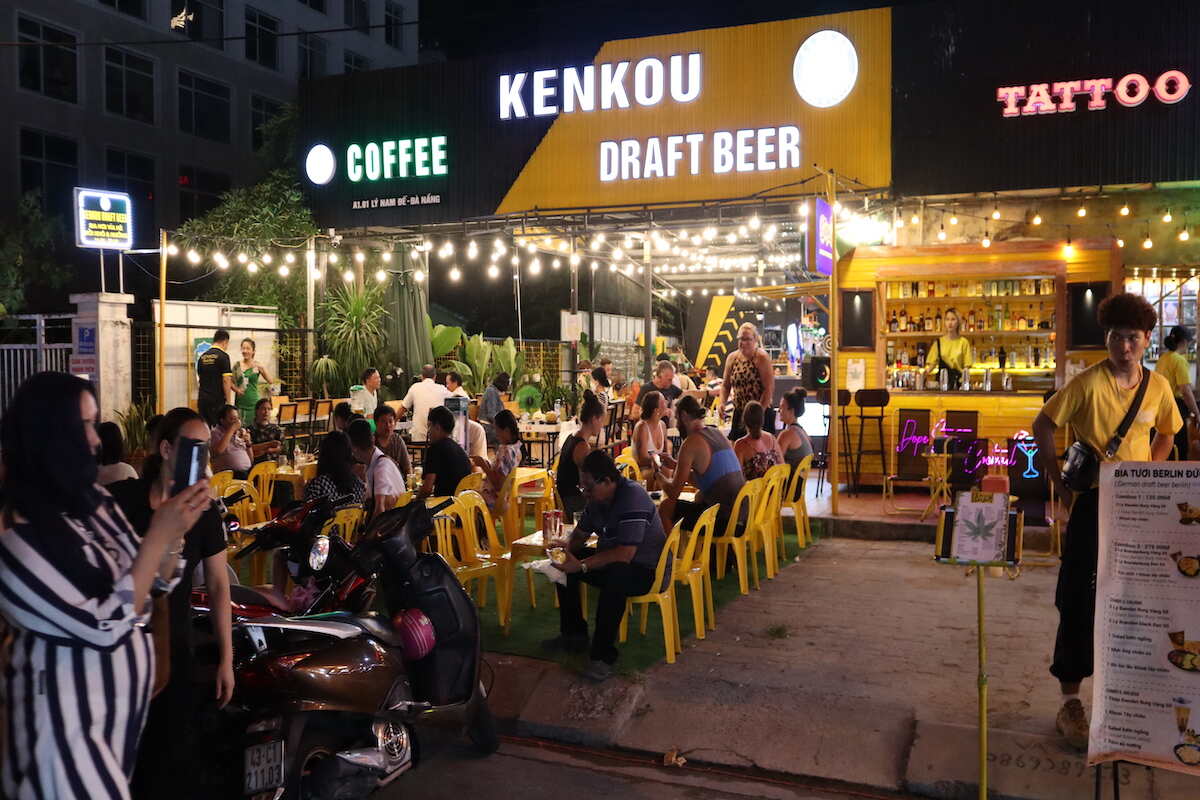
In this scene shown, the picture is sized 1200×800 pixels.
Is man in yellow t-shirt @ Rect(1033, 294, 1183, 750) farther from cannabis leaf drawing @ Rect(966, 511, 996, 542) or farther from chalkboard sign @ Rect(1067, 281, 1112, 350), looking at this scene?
chalkboard sign @ Rect(1067, 281, 1112, 350)

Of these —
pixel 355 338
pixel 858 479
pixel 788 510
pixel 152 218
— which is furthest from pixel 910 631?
pixel 152 218

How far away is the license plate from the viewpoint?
3.29 metres

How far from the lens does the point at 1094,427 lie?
4.40 meters

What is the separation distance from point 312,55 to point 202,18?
A: 175 inches

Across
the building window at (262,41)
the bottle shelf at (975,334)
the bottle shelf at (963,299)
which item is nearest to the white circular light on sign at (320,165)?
the bottle shelf at (963,299)

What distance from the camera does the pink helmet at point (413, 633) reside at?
408 cm

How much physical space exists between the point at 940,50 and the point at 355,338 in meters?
10.4

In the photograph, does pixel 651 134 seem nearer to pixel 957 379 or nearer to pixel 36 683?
pixel 957 379

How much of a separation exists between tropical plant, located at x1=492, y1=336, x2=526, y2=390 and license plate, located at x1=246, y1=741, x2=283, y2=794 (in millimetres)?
14925

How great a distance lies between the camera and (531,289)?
89.6ft

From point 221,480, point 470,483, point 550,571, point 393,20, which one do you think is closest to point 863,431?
point 470,483

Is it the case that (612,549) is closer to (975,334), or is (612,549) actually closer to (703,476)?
(703,476)

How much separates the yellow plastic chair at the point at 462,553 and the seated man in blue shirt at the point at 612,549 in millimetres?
835

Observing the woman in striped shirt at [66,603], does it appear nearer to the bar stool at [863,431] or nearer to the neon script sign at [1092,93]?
the bar stool at [863,431]
